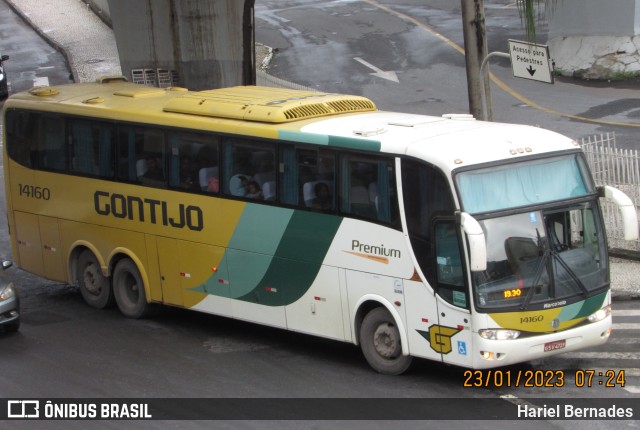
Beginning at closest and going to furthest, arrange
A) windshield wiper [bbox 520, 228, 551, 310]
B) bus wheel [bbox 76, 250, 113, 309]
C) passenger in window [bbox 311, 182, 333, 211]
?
windshield wiper [bbox 520, 228, 551, 310] → passenger in window [bbox 311, 182, 333, 211] → bus wheel [bbox 76, 250, 113, 309]

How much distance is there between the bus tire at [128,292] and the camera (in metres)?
15.6

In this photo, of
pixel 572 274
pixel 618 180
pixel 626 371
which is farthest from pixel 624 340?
pixel 618 180

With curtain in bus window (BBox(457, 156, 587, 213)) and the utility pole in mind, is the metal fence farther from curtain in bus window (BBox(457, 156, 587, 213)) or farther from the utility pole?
curtain in bus window (BBox(457, 156, 587, 213))

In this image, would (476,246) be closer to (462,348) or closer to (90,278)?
(462,348)

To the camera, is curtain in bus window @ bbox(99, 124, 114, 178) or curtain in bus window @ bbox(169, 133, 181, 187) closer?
curtain in bus window @ bbox(169, 133, 181, 187)

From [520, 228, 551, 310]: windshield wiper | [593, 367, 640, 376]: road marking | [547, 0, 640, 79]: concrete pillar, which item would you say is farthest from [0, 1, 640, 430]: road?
[547, 0, 640, 79]: concrete pillar

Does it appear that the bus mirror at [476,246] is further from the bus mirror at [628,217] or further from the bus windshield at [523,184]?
the bus mirror at [628,217]

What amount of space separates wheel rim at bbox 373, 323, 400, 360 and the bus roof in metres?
2.05

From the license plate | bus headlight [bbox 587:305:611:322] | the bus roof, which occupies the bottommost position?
the license plate

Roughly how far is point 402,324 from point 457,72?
74.8 ft

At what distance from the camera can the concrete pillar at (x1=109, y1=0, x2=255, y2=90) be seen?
21.4 metres

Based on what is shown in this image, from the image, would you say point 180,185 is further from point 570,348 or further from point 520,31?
point 520,31

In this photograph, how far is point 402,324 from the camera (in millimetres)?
11891

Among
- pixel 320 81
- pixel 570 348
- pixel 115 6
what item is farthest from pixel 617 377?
pixel 320 81
